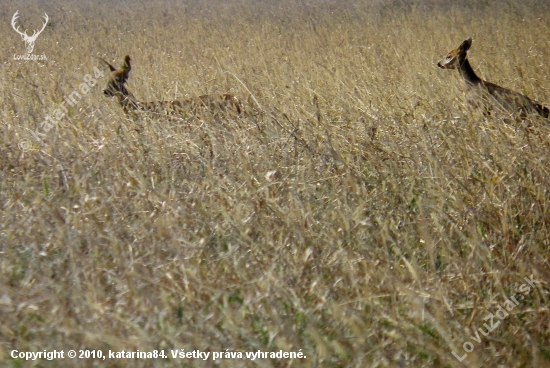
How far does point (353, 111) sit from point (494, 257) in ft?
7.51

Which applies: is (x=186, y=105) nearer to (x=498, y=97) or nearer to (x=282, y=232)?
(x=282, y=232)

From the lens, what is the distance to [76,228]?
10.3 feet

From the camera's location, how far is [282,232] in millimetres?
3098

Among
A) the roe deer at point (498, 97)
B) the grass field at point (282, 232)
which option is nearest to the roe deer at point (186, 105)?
the grass field at point (282, 232)

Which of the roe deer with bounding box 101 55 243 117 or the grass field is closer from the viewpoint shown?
the grass field

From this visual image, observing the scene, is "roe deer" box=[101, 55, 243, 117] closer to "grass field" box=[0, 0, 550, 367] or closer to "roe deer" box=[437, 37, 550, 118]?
"grass field" box=[0, 0, 550, 367]

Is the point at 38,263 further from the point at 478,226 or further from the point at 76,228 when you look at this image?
the point at 478,226

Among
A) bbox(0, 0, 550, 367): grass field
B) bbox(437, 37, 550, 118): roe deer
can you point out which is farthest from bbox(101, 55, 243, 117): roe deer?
bbox(437, 37, 550, 118): roe deer

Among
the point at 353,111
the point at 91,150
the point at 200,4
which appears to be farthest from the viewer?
the point at 200,4

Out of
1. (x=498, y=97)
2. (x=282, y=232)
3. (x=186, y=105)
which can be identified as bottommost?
(x=282, y=232)

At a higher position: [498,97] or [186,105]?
[186,105]

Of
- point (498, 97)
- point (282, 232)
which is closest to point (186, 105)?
point (282, 232)

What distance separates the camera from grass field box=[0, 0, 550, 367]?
244 cm

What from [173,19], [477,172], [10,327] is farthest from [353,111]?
[173,19]
